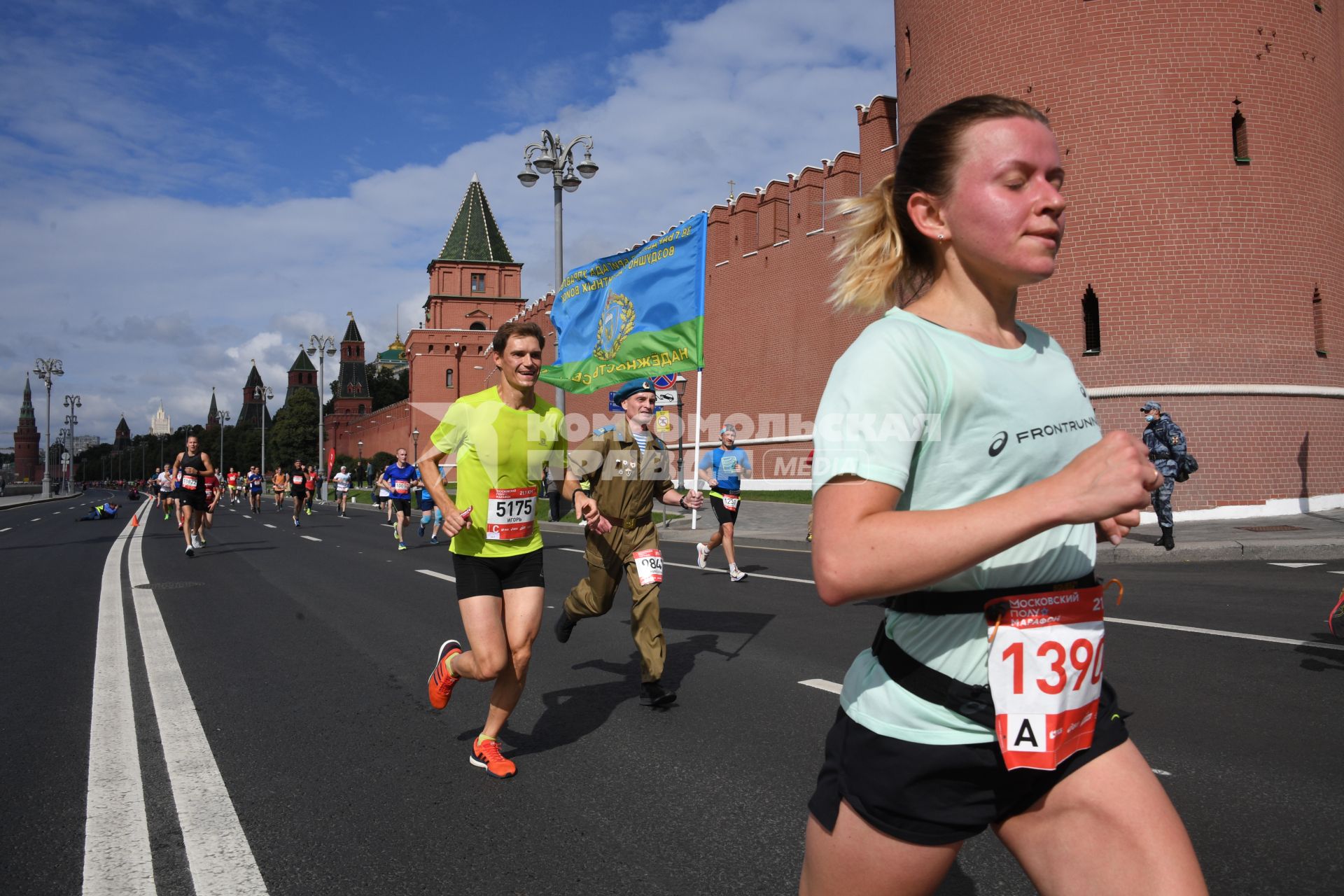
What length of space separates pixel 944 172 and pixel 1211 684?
5446mm

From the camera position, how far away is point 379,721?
18.6ft

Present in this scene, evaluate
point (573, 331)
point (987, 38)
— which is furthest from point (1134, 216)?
point (573, 331)

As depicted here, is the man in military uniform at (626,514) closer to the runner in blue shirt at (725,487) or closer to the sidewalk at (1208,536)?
the sidewalk at (1208,536)

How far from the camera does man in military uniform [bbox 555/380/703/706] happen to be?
20.8ft

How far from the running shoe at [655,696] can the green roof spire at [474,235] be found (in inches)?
3577

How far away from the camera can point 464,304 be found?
305ft

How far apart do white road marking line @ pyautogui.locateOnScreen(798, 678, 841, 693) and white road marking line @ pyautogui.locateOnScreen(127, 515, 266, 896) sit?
11.2 ft

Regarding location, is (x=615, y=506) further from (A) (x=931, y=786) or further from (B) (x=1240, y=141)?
(B) (x=1240, y=141)

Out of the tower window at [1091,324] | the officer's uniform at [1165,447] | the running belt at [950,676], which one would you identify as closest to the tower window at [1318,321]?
the tower window at [1091,324]

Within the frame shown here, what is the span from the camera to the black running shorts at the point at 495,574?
4.89 m

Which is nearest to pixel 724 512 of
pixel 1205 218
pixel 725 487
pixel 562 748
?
pixel 725 487

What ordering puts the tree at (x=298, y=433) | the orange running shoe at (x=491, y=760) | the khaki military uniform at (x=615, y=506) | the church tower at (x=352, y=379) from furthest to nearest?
the church tower at (x=352, y=379), the tree at (x=298, y=433), the khaki military uniform at (x=615, y=506), the orange running shoe at (x=491, y=760)

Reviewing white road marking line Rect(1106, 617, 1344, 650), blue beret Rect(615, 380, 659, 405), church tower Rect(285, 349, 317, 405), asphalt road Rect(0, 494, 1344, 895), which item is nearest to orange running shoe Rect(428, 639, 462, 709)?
asphalt road Rect(0, 494, 1344, 895)

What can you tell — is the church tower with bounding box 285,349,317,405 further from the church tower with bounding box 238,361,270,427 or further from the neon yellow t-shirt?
the neon yellow t-shirt
